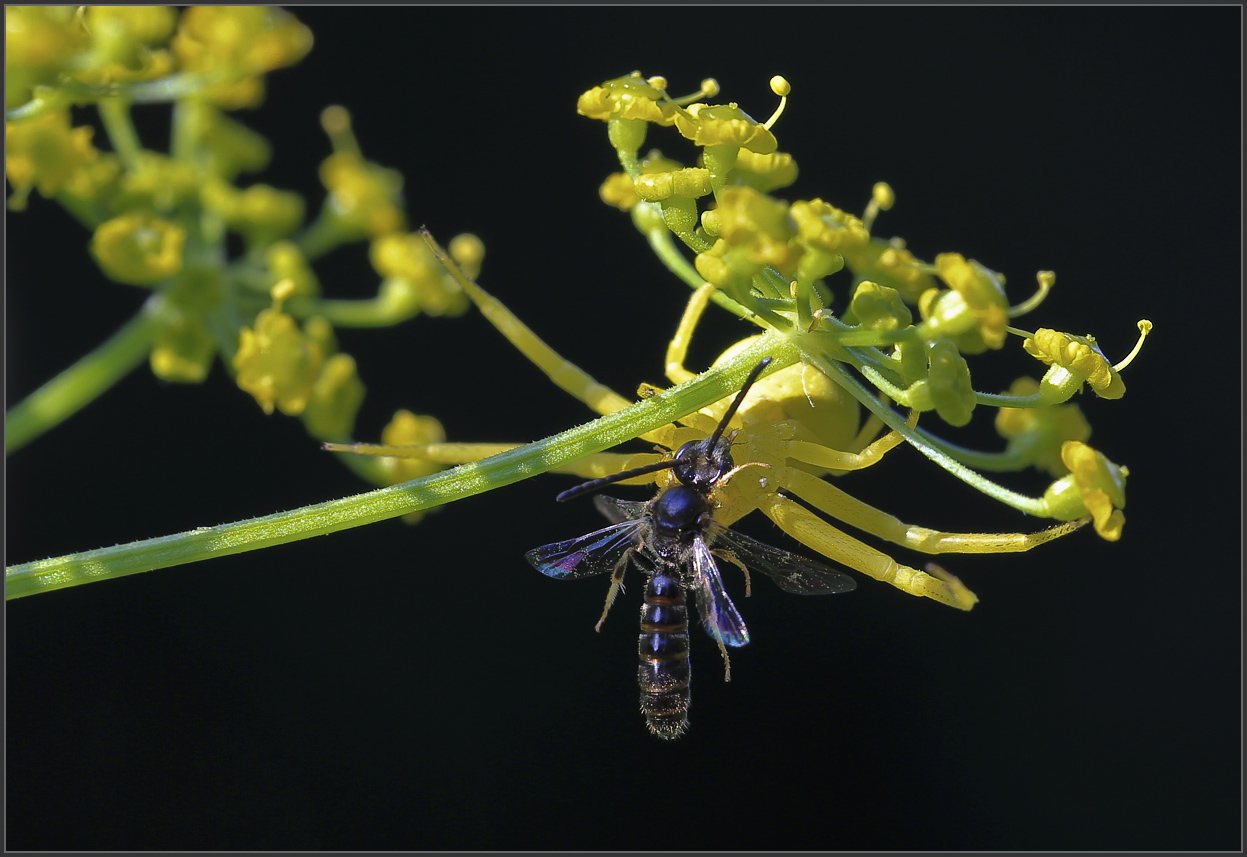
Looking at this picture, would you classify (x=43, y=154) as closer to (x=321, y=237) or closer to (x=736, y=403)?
(x=321, y=237)

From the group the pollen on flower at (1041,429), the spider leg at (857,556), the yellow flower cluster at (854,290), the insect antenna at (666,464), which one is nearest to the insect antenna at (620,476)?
the insect antenna at (666,464)

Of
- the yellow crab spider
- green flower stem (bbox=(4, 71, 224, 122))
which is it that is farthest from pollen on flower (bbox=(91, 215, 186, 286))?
the yellow crab spider

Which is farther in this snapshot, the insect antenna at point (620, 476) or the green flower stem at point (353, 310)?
the green flower stem at point (353, 310)

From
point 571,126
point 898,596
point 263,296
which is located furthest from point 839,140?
point 263,296

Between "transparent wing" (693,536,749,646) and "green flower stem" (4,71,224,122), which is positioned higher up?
"green flower stem" (4,71,224,122)

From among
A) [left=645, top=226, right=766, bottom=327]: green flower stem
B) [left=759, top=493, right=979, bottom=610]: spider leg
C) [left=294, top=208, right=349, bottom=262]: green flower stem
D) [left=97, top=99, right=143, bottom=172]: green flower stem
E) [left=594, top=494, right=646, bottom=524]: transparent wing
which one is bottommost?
[left=759, top=493, right=979, bottom=610]: spider leg

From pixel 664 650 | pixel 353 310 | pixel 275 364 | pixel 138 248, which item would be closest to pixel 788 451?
pixel 664 650

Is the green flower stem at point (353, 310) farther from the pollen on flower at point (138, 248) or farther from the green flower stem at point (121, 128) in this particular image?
the green flower stem at point (121, 128)

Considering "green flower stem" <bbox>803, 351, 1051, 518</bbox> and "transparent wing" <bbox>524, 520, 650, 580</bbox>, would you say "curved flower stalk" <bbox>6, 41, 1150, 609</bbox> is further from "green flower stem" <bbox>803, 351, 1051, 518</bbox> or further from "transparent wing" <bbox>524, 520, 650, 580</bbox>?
"transparent wing" <bbox>524, 520, 650, 580</bbox>
